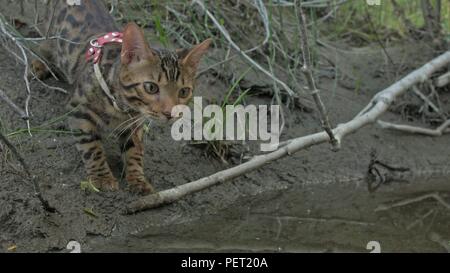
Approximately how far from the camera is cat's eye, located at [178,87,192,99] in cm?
426

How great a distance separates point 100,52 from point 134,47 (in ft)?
1.20

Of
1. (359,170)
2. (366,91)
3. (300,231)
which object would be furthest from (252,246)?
(366,91)

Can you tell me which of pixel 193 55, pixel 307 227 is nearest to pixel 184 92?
pixel 193 55

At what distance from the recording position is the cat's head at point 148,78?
4.12m

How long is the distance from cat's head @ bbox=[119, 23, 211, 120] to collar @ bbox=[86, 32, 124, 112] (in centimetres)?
11

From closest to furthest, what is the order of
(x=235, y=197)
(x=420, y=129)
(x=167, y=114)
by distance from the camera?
(x=167, y=114) < (x=235, y=197) < (x=420, y=129)

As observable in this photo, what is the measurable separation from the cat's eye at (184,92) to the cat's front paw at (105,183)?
0.64 m

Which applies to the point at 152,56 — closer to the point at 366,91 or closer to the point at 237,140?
the point at 237,140

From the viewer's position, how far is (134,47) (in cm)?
416

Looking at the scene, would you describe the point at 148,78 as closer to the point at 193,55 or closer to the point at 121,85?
the point at 121,85

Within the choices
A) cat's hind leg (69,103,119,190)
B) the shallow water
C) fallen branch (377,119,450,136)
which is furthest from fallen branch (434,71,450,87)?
cat's hind leg (69,103,119,190)

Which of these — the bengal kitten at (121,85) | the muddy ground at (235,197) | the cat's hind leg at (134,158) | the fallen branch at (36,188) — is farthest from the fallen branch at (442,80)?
the fallen branch at (36,188)

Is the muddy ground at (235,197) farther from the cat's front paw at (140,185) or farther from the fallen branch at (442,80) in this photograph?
the fallen branch at (442,80)

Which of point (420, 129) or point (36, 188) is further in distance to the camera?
point (420, 129)
